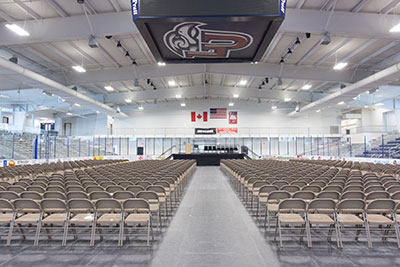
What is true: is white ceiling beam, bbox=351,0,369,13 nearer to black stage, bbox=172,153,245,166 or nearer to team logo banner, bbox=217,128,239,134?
black stage, bbox=172,153,245,166

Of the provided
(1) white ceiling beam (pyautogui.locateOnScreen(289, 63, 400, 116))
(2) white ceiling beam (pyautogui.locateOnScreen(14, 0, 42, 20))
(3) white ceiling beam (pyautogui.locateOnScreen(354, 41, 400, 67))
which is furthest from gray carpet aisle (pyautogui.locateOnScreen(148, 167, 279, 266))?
(3) white ceiling beam (pyautogui.locateOnScreen(354, 41, 400, 67))

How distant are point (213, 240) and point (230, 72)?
13.5 metres

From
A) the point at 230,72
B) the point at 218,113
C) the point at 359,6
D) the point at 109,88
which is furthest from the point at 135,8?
the point at 218,113

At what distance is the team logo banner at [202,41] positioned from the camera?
471 centimetres

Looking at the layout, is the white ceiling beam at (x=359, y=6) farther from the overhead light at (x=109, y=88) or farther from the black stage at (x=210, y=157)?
the overhead light at (x=109, y=88)

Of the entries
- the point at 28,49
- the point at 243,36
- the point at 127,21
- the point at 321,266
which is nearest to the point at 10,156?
the point at 28,49

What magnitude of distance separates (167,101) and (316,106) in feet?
51.4

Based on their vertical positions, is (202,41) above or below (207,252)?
above

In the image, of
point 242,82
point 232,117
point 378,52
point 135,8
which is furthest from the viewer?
point 232,117

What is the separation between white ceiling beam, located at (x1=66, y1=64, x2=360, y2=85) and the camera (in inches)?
614

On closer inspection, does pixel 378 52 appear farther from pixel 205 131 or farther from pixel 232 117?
pixel 205 131

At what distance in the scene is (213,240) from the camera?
384cm

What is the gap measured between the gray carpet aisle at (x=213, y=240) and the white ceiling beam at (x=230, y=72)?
37.9ft

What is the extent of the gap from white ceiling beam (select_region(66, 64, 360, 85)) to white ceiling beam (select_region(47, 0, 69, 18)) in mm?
6653
